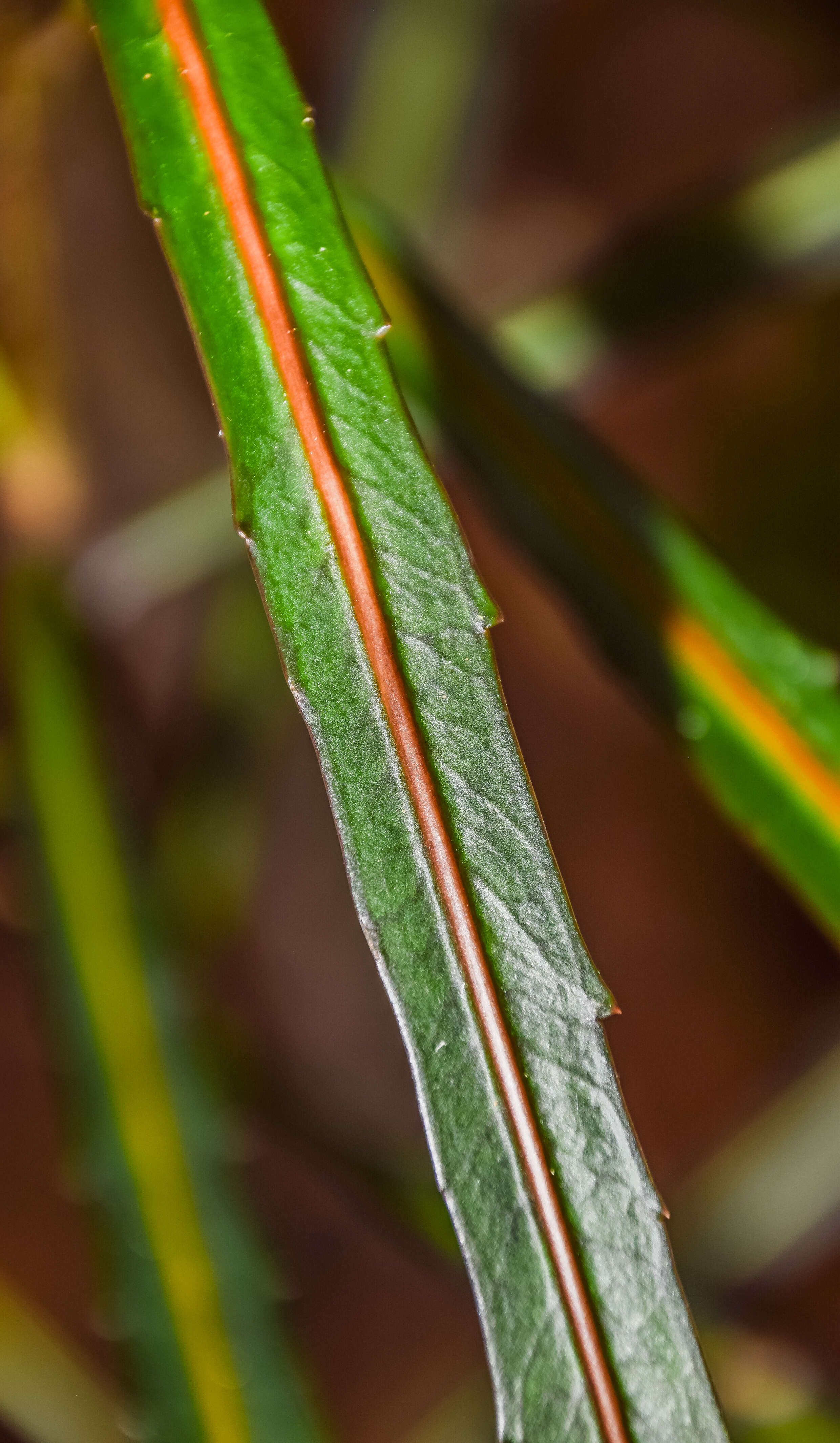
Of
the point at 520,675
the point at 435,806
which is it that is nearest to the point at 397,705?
the point at 435,806

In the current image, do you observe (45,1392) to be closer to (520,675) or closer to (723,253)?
(520,675)

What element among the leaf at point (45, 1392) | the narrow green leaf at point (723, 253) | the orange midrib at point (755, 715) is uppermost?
the narrow green leaf at point (723, 253)

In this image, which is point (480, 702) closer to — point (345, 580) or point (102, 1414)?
point (345, 580)

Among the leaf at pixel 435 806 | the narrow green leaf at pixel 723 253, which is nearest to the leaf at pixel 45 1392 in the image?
the leaf at pixel 435 806

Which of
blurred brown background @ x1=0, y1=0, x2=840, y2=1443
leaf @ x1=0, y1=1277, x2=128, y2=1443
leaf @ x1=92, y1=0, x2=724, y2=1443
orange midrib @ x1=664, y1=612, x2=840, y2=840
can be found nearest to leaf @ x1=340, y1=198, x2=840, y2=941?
orange midrib @ x1=664, y1=612, x2=840, y2=840

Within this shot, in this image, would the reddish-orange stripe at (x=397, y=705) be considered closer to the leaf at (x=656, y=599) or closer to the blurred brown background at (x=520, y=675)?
the leaf at (x=656, y=599)
